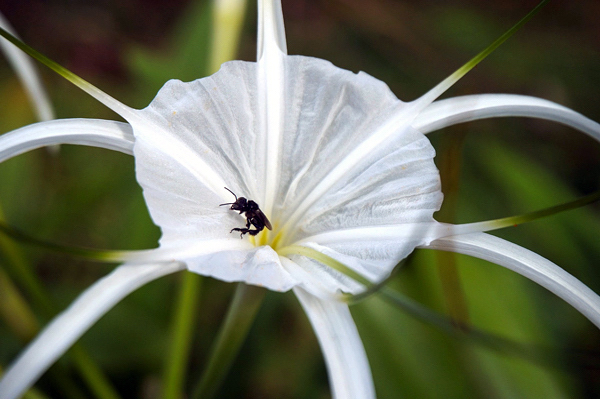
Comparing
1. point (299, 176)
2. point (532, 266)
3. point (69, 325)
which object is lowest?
point (69, 325)

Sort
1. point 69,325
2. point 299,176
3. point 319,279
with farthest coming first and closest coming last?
point 299,176
point 319,279
point 69,325

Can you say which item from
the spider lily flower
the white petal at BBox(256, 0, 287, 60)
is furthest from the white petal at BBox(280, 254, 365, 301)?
the white petal at BBox(256, 0, 287, 60)

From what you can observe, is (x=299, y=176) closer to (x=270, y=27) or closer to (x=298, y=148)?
(x=298, y=148)

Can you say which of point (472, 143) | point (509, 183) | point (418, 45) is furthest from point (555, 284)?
point (418, 45)

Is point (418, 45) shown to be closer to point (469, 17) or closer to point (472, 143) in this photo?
point (469, 17)

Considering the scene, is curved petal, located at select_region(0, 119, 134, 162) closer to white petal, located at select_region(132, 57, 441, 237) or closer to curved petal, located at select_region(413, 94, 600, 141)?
white petal, located at select_region(132, 57, 441, 237)

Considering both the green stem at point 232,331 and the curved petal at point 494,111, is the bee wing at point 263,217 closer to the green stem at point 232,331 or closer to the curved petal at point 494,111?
the green stem at point 232,331

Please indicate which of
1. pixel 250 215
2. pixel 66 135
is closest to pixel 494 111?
pixel 250 215

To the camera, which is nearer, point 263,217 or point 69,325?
point 69,325
